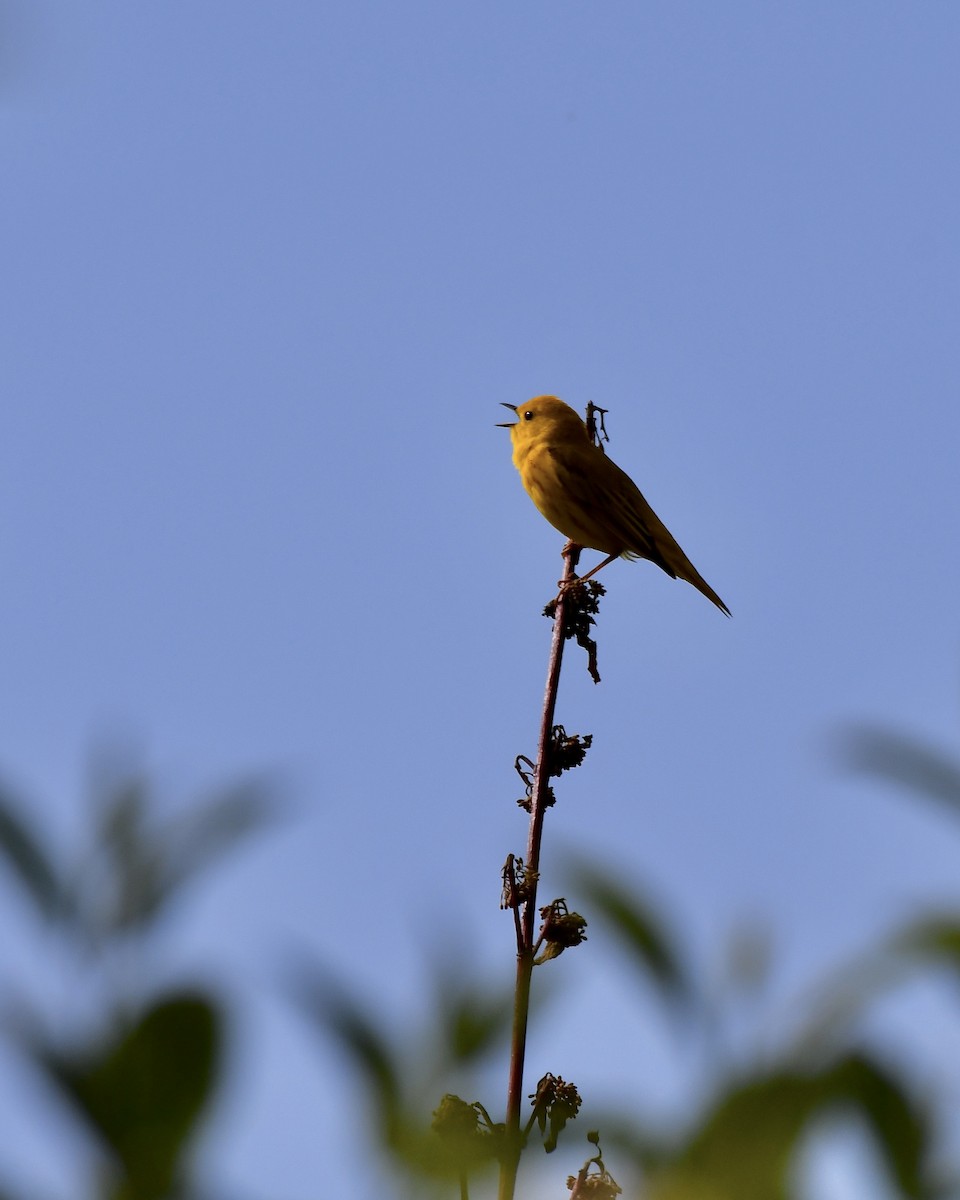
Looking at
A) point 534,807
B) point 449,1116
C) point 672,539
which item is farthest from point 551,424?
point 449,1116

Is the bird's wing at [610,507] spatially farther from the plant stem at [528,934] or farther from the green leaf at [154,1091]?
the green leaf at [154,1091]

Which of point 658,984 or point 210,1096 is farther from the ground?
point 658,984

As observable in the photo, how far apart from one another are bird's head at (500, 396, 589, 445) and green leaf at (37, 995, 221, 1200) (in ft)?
32.3

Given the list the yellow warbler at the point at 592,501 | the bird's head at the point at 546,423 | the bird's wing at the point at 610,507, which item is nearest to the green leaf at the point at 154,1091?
the yellow warbler at the point at 592,501

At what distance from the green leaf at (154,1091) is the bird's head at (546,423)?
32.3 ft

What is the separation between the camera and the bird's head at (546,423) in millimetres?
10938

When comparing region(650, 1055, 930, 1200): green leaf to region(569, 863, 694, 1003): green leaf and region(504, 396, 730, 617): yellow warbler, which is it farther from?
region(504, 396, 730, 617): yellow warbler

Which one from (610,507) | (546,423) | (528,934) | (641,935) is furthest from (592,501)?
(641,935)

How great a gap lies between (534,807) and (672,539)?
23.0ft

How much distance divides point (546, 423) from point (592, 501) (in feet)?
4.66

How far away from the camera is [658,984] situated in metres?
1.29

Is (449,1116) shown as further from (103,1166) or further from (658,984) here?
(103,1166)

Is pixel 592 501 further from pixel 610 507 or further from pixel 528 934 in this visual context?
pixel 528 934

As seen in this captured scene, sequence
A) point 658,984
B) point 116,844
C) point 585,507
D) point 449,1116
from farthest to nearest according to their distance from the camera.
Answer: point 585,507
point 449,1116
point 116,844
point 658,984
